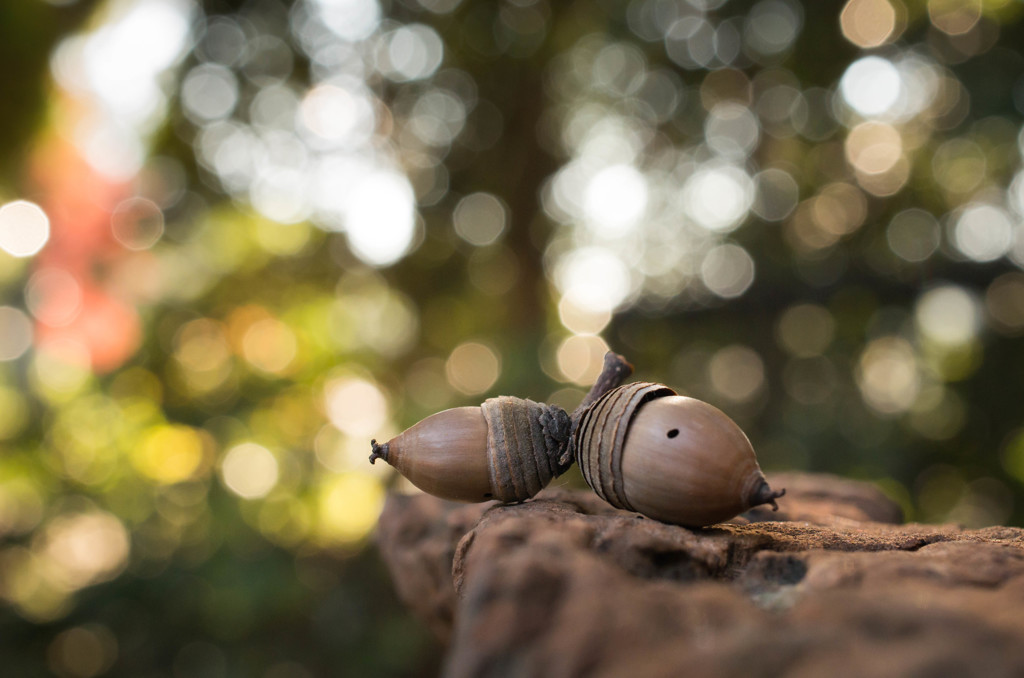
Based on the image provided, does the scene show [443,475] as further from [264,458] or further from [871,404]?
[871,404]

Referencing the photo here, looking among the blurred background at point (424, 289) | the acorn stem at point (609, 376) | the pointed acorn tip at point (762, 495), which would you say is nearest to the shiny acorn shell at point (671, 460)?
the pointed acorn tip at point (762, 495)

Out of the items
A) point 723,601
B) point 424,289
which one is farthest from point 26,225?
point 723,601

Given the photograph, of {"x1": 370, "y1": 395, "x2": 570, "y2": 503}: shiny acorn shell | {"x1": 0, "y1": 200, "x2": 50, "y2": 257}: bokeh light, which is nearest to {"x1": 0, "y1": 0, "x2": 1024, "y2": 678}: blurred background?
{"x1": 0, "y1": 200, "x2": 50, "y2": 257}: bokeh light

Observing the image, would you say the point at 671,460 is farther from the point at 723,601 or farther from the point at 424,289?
the point at 424,289

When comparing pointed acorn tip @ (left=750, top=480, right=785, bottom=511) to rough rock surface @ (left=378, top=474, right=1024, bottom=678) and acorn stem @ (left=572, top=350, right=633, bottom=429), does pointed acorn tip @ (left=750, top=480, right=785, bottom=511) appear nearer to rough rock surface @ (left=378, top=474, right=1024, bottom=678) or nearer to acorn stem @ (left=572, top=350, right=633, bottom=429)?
rough rock surface @ (left=378, top=474, right=1024, bottom=678)

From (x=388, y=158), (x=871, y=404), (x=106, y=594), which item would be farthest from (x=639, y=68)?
(x=106, y=594)

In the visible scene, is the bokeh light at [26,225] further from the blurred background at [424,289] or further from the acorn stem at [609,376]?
the acorn stem at [609,376]
